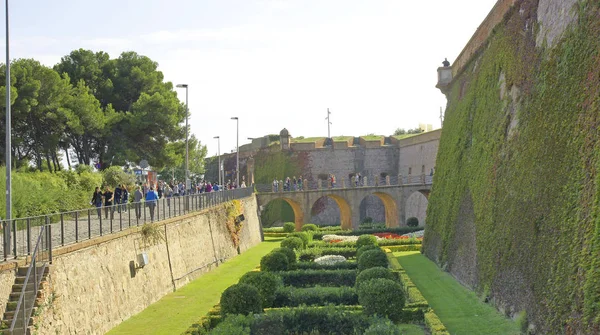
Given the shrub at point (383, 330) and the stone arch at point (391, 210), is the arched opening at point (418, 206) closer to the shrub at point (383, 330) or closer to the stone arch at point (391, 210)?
the stone arch at point (391, 210)

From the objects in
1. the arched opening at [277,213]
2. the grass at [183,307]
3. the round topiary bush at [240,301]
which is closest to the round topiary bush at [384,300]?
the round topiary bush at [240,301]

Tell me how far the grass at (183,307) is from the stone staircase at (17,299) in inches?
125

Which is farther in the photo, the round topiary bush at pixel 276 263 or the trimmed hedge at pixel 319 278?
the round topiary bush at pixel 276 263

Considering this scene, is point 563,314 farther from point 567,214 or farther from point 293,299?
point 293,299

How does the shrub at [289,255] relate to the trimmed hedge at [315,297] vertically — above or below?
above

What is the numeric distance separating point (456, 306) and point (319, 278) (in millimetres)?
5368

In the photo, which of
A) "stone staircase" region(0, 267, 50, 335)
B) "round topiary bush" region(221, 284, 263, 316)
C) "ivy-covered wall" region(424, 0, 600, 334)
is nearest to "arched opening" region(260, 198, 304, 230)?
"ivy-covered wall" region(424, 0, 600, 334)

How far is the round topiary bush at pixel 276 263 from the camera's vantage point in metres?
23.2

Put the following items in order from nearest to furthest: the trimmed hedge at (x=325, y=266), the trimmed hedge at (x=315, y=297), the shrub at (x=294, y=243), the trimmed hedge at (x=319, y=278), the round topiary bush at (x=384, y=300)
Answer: the round topiary bush at (x=384, y=300), the trimmed hedge at (x=315, y=297), the trimmed hedge at (x=319, y=278), the trimmed hedge at (x=325, y=266), the shrub at (x=294, y=243)

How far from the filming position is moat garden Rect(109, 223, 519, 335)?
47.3ft

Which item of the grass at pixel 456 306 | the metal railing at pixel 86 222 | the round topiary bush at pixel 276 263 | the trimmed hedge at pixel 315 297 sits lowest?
the grass at pixel 456 306

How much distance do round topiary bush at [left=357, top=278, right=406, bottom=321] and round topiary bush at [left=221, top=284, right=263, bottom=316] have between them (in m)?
2.40

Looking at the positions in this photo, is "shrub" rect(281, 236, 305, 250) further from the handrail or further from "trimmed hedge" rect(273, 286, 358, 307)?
the handrail

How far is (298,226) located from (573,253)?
40446mm
